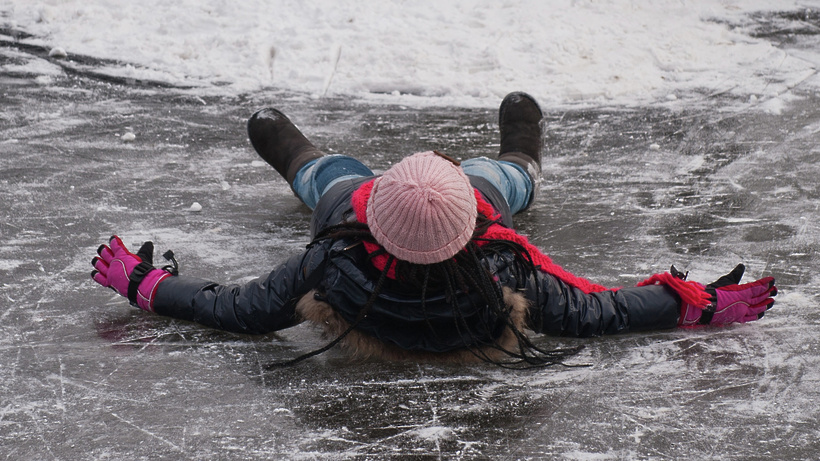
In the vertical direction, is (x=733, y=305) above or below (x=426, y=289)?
below

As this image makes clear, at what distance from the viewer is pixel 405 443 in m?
2.46

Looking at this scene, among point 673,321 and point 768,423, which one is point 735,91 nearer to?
A: point 673,321

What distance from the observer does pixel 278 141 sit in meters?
4.19

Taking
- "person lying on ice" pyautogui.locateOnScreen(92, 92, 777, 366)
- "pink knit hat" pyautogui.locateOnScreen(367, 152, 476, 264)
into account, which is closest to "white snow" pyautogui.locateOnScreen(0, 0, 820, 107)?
"person lying on ice" pyautogui.locateOnScreen(92, 92, 777, 366)

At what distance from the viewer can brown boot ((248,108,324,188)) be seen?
4121 millimetres

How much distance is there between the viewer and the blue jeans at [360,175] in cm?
363

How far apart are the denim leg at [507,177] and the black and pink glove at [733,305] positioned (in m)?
0.96

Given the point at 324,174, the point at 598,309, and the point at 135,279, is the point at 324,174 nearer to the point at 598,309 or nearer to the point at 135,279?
the point at 135,279

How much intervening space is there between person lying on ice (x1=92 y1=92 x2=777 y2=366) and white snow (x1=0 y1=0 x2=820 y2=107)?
328cm

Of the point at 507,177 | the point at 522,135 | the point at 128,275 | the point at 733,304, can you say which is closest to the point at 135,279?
the point at 128,275

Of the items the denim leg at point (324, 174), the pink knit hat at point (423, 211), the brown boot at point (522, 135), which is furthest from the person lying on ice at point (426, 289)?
the brown boot at point (522, 135)

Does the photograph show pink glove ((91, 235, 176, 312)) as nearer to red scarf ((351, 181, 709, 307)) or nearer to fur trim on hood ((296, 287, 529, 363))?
fur trim on hood ((296, 287, 529, 363))

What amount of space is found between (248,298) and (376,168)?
2059mm

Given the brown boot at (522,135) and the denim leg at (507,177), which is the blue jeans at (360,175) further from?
the brown boot at (522,135)
